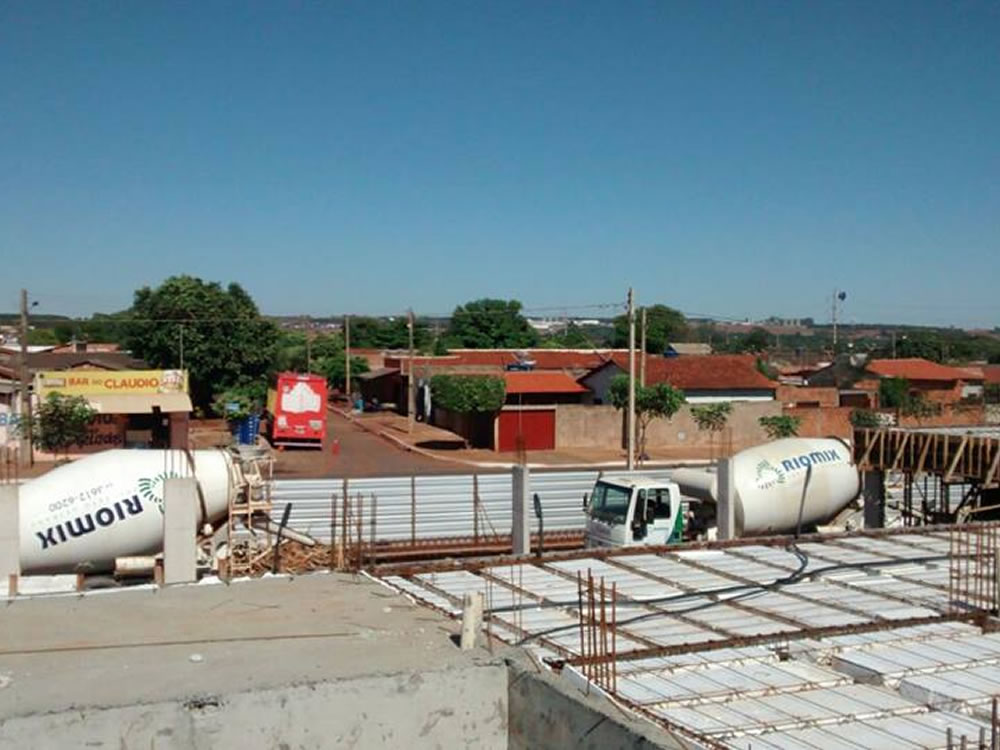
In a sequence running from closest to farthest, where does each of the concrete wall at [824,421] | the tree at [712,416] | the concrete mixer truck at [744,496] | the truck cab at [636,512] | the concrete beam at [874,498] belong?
the truck cab at [636,512] → the concrete mixer truck at [744,496] → the concrete beam at [874,498] → the tree at [712,416] → the concrete wall at [824,421]

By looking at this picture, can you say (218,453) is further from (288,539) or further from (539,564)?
(539,564)

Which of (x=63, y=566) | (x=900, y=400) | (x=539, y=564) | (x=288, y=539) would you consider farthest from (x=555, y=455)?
(x=539, y=564)

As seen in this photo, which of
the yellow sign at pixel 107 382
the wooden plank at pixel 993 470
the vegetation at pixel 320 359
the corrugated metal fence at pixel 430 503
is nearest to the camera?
the wooden plank at pixel 993 470

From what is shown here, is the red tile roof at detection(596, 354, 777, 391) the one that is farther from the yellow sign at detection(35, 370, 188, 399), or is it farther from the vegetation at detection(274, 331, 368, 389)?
the vegetation at detection(274, 331, 368, 389)

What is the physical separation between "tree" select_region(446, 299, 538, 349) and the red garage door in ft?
235

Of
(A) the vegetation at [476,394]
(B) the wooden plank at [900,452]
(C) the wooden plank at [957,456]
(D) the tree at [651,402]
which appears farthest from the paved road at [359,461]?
(C) the wooden plank at [957,456]

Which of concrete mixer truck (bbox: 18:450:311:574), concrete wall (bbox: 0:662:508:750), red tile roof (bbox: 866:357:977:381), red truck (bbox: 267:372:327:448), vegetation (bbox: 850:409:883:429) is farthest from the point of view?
red tile roof (bbox: 866:357:977:381)

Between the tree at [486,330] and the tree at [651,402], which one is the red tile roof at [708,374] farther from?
the tree at [486,330]

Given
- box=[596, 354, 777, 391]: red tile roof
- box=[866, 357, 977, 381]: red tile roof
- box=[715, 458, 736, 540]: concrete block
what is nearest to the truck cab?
box=[715, 458, 736, 540]: concrete block

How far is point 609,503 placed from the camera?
19875 millimetres

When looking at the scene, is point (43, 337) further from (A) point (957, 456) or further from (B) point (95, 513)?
(A) point (957, 456)

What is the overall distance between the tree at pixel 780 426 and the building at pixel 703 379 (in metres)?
4.49

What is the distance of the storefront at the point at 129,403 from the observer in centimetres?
4256

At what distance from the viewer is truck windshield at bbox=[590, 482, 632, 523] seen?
1953 centimetres
